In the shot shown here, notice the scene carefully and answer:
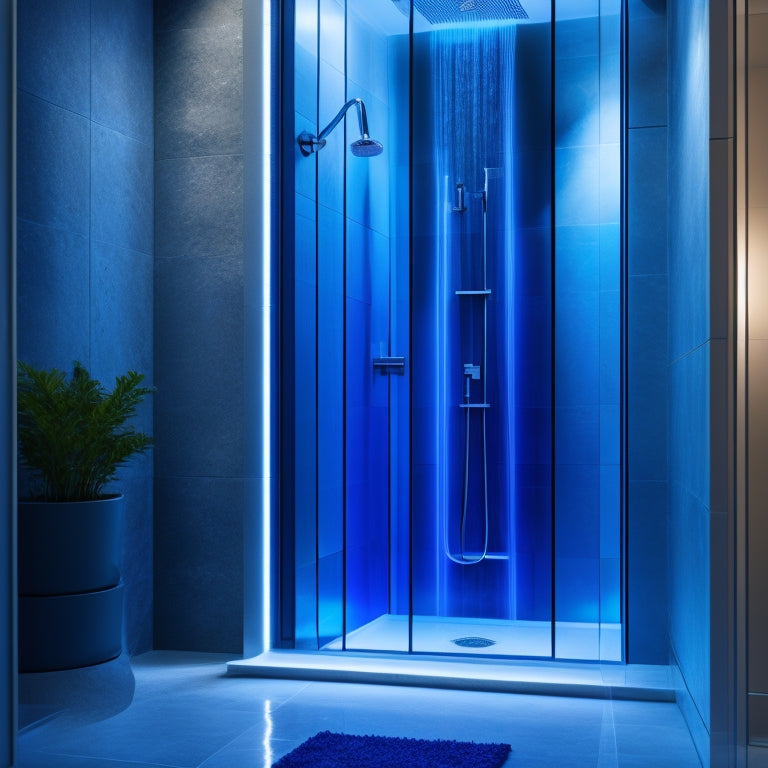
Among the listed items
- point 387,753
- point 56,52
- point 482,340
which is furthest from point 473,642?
point 56,52

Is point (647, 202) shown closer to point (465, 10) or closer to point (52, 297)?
point (465, 10)

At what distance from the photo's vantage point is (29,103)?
287 cm

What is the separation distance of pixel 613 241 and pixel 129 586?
1979 mm

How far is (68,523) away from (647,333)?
1.78 meters

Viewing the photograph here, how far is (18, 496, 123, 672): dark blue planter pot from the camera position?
8.44ft

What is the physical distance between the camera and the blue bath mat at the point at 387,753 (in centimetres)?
227

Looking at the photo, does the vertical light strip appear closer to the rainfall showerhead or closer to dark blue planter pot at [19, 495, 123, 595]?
the rainfall showerhead

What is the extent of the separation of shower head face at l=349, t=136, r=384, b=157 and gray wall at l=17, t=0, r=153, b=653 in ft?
2.62

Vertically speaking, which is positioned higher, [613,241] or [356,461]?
[613,241]

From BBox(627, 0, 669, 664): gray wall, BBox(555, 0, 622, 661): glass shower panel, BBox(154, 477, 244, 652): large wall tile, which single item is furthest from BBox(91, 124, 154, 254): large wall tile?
BBox(627, 0, 669, 664): gray wall

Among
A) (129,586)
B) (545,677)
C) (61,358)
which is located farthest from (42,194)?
(545,677)

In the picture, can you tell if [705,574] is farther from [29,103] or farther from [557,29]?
[29,103]

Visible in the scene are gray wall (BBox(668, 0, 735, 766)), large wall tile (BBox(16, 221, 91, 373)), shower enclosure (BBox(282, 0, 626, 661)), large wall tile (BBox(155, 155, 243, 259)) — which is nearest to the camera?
gray wall (BBox(668, 0, 735, 766))

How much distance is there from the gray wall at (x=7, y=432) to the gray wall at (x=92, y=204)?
1.59ft
